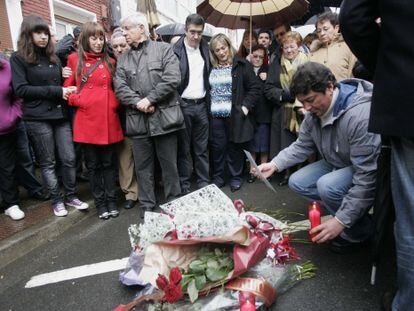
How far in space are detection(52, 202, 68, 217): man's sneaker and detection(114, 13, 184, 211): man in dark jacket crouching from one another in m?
0.97

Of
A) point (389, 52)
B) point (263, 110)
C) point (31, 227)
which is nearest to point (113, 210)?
point (31, 227)

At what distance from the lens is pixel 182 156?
4398 millimetres

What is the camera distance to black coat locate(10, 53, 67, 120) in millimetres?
3598

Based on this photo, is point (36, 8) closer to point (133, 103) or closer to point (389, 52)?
point (133, 103)

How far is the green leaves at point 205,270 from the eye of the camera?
2.08 meters

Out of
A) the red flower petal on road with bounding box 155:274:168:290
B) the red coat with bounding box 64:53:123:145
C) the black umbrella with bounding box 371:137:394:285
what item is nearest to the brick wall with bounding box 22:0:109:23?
the red coat with bounding box 64:53:123:145

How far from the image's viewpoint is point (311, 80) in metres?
2.42

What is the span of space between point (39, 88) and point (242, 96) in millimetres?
2322

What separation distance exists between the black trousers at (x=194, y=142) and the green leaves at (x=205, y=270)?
2207 mm

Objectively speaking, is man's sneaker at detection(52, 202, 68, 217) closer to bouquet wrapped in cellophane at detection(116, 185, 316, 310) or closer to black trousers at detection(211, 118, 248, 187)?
bouquet wrapped in cellophane at detection(116, 185, 316, 310)

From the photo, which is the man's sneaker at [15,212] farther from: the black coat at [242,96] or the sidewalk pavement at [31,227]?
the black coat at [242,96]

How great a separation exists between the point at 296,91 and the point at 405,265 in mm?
1288

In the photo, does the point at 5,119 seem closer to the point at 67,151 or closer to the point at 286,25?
the point at 67,151

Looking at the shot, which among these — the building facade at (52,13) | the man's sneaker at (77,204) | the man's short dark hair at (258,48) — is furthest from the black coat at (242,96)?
the building facade at (52,13)
